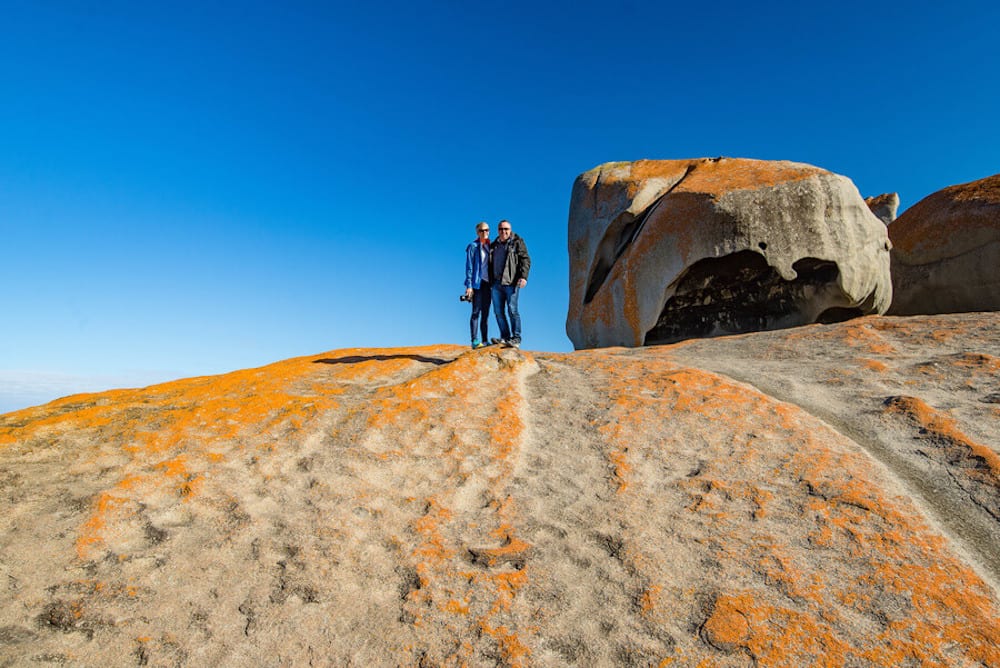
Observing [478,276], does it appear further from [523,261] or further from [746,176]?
[746,176]

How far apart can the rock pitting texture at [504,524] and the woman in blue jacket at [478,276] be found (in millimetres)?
2215

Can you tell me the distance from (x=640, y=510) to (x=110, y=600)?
9.94ft

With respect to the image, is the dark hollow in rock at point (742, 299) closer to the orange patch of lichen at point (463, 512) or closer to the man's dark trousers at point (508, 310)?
the man's dark trousers at point (508, 310)

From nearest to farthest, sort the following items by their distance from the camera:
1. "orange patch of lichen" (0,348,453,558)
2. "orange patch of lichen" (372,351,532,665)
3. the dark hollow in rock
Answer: "orange patch of lichen" (372,351,532,665)
"orange patch of lichen" (0,348,453,558)
the dark hollow in rock

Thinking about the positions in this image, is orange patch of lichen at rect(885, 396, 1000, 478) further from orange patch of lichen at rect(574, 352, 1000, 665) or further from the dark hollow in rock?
the dark hollow in rock

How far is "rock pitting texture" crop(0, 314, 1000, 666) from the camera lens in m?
2.86

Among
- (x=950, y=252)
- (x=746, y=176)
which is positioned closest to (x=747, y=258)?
(x=746, y=176)

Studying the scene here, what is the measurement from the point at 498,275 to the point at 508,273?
178mm

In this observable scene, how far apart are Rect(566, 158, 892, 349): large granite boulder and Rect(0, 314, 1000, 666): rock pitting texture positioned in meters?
5.42

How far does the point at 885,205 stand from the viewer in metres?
27.3

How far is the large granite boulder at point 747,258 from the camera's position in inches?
438

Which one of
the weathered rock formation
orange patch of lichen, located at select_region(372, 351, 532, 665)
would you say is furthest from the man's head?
the weathered rock formation

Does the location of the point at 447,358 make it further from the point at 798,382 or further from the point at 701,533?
the point at 701,533

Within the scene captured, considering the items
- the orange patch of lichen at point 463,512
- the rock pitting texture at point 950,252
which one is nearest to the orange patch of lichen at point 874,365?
the orange patch of lichen at point 463,512
